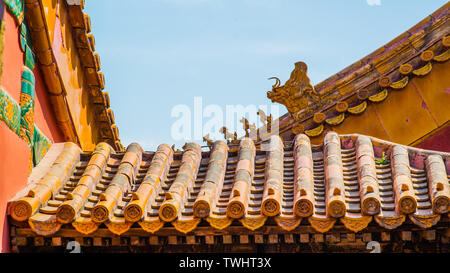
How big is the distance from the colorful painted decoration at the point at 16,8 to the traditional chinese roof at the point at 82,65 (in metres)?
0.31

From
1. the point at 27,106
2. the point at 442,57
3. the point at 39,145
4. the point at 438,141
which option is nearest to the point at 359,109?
the point at 438,141

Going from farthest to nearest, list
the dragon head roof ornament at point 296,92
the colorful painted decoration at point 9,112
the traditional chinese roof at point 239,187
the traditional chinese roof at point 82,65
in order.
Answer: the dragon head roof ornament at point 296,92, the traditional chinese roof at point 82,65, the colorful painted decoration at point 9,112, the traditional chinese roof at point 239,187

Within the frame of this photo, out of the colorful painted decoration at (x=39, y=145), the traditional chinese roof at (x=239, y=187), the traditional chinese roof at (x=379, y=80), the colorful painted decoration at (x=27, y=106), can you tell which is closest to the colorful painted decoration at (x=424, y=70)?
the traditional chinese roof at (x=379, y=80)

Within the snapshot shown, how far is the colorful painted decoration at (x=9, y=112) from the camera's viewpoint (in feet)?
26.9

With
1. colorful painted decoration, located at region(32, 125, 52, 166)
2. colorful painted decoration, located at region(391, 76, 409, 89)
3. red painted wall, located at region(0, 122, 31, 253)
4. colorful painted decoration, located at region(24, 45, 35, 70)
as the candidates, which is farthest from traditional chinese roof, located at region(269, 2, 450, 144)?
red painted wall, located at region(0, 122, 31, 253)

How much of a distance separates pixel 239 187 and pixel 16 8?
3.21 m

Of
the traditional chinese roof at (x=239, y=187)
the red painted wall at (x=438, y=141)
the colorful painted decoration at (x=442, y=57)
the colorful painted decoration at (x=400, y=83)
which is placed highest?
the colorful painted decoration at (x=442, y=57)

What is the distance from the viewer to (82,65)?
40.7 ft

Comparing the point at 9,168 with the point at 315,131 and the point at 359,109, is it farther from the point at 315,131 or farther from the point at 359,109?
the point at 359,109

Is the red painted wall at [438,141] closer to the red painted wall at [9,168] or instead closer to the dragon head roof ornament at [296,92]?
the dragon head roof ornament at [296,92]

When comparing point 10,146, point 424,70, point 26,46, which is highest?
A: point 424,70

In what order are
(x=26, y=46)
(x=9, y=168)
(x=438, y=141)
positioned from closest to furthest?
(x=9, y=168) < (x=26, y=46) < (x=438, y=141)

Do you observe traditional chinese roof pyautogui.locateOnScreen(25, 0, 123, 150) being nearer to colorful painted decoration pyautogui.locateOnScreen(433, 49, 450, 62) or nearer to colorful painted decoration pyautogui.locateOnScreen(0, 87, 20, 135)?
colorful painted decoration pyautogui.locateOnScreen(0, 87, 20, 135)
